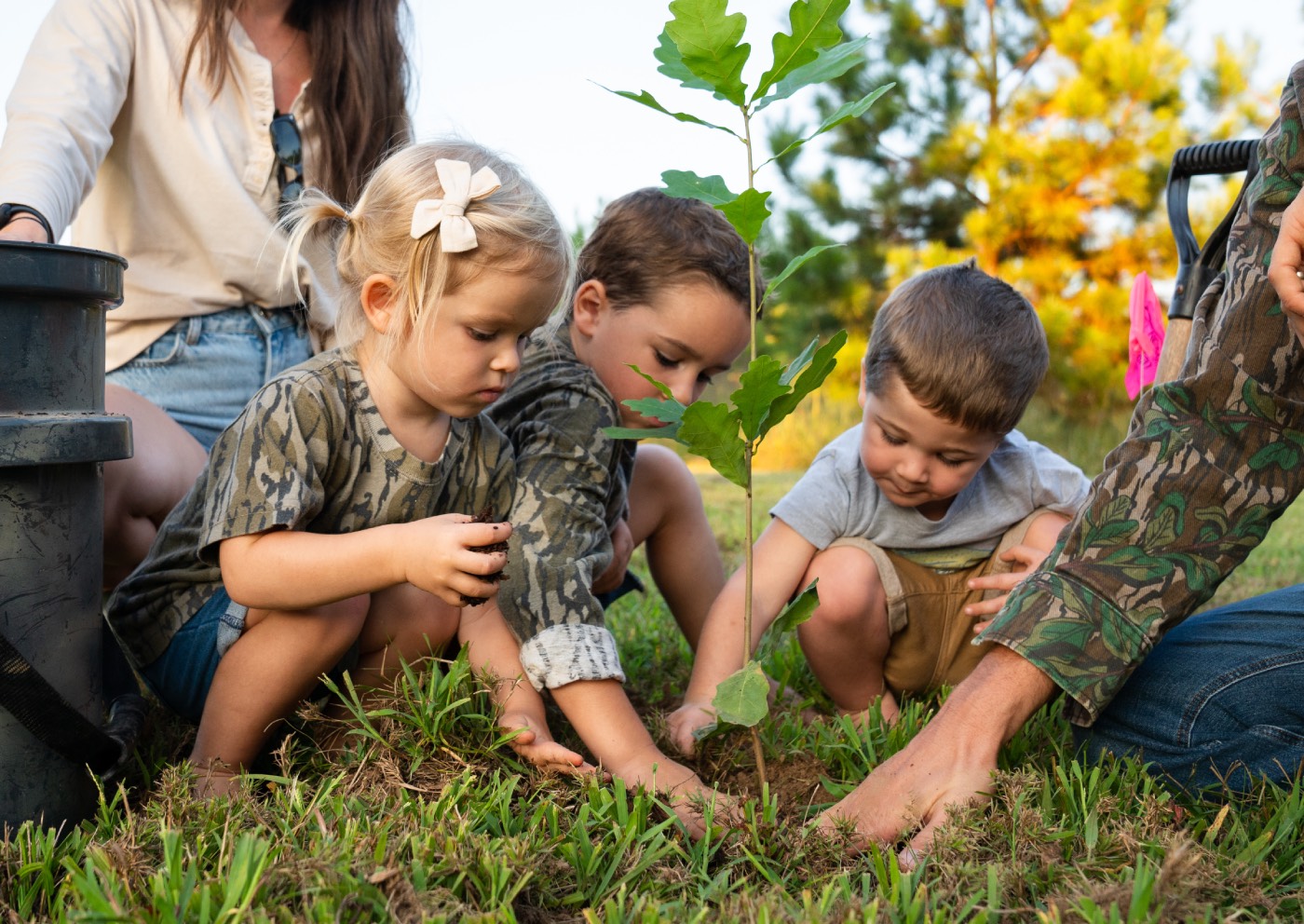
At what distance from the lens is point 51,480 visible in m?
1.59

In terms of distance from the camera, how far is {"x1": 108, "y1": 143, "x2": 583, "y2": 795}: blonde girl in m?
1.74

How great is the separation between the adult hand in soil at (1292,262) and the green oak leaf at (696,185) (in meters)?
0.76

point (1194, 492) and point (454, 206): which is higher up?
point (454, 206)

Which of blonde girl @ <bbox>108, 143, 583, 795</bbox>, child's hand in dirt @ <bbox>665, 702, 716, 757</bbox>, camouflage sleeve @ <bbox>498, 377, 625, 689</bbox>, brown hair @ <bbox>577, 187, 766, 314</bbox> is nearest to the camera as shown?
blonde girl @ <bbox>108, 143, 583, 795</bbox>

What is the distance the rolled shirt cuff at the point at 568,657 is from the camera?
1936 millimetres

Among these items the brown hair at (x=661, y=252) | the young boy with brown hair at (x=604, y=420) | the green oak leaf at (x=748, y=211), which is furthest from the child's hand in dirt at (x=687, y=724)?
the green oak leaf at (x=748, y=211)

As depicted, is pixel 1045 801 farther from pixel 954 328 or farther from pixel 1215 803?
pixel 954 328

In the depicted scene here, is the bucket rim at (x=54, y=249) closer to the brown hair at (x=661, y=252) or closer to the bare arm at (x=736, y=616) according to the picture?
the brown hair at (x=661, y=252)

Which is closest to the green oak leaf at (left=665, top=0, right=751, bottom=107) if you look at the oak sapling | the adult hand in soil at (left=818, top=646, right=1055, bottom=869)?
the oak sapling

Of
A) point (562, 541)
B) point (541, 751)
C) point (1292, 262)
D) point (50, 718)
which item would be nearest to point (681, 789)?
point (541, 751)

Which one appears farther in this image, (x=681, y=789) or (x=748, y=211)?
(x=681, y=789)

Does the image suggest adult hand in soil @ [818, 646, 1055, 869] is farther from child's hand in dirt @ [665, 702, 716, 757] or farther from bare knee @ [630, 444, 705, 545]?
bare knee @ [630, 444, 705, 545]

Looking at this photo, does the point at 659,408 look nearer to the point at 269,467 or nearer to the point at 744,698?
the point at 744,698

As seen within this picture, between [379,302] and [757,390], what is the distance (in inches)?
30.1
